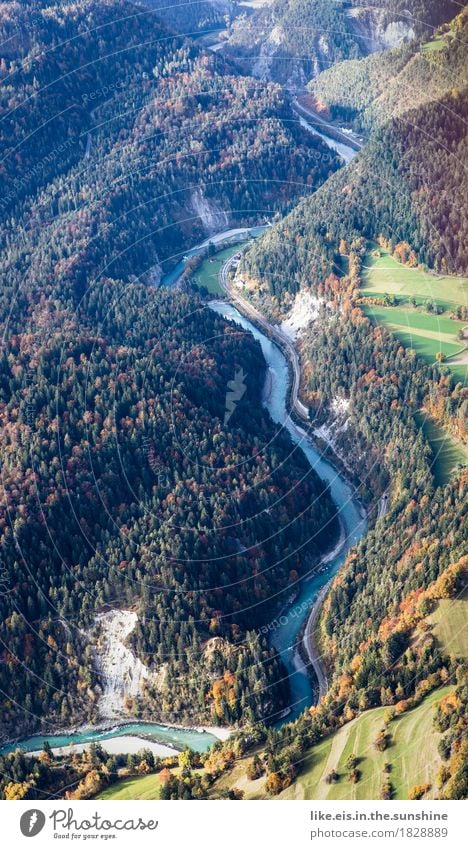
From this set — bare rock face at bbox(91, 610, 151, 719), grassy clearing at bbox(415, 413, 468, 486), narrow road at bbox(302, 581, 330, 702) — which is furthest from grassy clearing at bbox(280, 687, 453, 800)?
grassy clearing at bbox(415, 413, 468, 486)

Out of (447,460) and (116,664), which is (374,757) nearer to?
(116,664)

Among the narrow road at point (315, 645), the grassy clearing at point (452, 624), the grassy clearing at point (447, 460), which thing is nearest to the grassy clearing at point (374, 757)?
the grassy clearing at point (452, 624)

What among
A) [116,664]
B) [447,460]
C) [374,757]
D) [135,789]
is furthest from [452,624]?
[116,664]

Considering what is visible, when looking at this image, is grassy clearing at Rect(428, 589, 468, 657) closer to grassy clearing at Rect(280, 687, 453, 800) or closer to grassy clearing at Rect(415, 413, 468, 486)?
grassy clearing at Rect(280, 687, 453, 800)

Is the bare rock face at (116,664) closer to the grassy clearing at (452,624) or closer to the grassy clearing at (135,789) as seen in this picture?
the grassy clearing at (135,789)

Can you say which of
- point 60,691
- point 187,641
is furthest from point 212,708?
point 60,691
